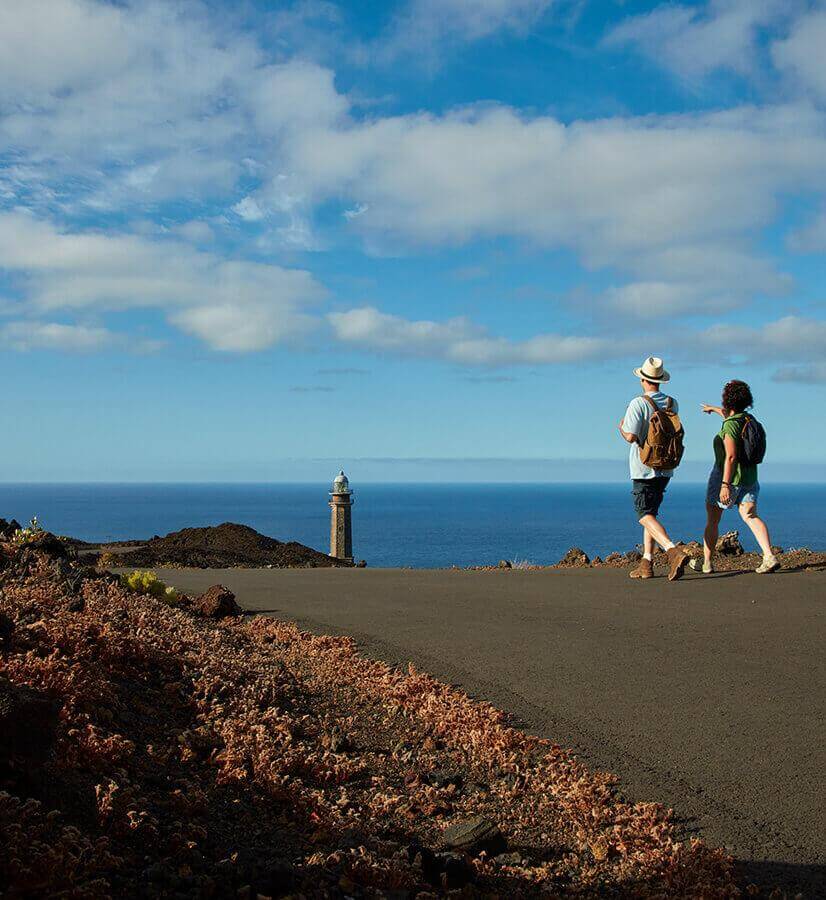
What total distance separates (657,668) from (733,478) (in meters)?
4.70

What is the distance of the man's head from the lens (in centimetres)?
1088

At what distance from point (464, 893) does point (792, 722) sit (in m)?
2.88

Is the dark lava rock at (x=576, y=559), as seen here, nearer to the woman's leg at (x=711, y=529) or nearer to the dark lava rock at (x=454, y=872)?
the woman's leg at (x=711, y=529)

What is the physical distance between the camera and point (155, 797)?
12.2 feet

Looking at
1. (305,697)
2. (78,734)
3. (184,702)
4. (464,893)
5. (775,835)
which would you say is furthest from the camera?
(305,697)

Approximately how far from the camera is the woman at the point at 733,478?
34.1 ft

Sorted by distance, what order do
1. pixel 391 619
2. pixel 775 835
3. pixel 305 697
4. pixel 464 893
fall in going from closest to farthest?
pixel 464 893, pixel 775 835, pixel 305 697, pixel 391 619

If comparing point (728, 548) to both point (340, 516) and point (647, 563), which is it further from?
point (340, 516)

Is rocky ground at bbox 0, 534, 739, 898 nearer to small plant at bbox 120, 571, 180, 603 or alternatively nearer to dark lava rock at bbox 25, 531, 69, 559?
small plant at bbox 120, 571, 180, 603

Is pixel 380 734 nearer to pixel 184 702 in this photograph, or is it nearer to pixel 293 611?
pixel 184 702

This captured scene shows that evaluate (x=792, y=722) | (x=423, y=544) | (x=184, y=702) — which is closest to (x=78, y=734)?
(x=184, y=702)

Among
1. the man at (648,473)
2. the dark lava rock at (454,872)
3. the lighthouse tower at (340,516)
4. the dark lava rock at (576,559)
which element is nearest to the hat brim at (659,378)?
the man at (648,473)

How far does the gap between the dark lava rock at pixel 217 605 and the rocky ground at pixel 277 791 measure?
2.22m

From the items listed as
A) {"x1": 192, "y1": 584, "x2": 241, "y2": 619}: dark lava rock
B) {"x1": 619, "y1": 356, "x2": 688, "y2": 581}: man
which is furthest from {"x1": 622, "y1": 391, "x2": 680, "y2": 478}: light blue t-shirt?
{"x1": 192, "y1": 584, "x2": 241, "y2": 619}: dark lava rock
